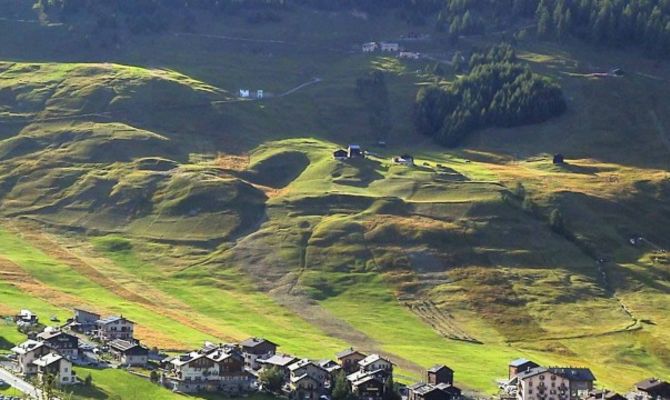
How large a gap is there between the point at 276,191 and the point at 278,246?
78.8ft

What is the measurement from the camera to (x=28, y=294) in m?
148

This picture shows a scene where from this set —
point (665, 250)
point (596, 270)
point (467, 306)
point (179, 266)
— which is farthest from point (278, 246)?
point (665, 250)

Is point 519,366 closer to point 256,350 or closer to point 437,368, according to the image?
point 437,368

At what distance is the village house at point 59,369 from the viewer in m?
107

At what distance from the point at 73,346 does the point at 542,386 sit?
41029mm

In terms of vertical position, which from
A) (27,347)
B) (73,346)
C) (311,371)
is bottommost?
(311,371)

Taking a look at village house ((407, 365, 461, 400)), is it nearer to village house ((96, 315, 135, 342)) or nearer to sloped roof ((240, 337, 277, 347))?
sloped roof ((240, 337, 277, 347))

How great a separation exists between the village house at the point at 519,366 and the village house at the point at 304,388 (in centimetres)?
2158

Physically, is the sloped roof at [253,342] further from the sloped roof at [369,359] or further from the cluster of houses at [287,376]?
the sloped roof at [369,359]

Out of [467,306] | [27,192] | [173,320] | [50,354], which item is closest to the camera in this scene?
[50,354]

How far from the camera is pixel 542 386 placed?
12075 cm

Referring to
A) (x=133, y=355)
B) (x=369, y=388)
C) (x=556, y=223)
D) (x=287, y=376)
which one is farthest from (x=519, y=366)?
(x=556, y=223)

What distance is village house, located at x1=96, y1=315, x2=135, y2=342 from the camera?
421 ft

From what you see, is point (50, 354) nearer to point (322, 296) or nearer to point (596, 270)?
point (322, 296)
